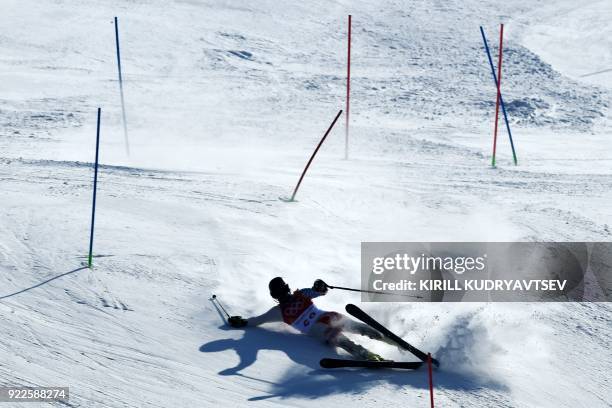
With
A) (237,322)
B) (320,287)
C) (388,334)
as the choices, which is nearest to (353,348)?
(388,334)

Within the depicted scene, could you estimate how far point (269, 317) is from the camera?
347 inches

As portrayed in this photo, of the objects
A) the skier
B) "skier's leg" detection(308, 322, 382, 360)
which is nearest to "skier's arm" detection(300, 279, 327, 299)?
the skier

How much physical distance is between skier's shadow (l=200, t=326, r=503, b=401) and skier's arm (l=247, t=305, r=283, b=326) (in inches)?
9.6

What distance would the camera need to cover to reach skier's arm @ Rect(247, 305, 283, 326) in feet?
28.8

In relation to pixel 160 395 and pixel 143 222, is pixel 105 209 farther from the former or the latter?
pixel 160 395

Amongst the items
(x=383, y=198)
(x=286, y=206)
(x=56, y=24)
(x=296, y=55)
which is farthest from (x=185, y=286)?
(x=56, y=24)

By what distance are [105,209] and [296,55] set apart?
39.3ft

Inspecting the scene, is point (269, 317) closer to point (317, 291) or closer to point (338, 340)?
point (317, 291)

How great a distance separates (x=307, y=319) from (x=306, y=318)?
15 mm

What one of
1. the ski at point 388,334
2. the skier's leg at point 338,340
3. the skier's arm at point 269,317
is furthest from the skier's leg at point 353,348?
the skier's arm at point 269,317

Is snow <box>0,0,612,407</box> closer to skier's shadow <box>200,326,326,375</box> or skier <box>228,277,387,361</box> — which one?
skier's shadow <box>200,326,326,375</box>

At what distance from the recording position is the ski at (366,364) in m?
7.89

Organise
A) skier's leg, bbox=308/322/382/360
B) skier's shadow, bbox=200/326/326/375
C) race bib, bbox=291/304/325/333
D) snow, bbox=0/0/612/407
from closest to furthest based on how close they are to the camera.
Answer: snow, bbox=0/0/612/407 → skier's leg, bbox=308/322/382/360 → skier's shadow, bbox=200/326/326/375 → race bib, bbox=291/304/325/333

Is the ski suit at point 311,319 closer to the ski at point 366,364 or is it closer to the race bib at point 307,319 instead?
the race bib at point 307,319
